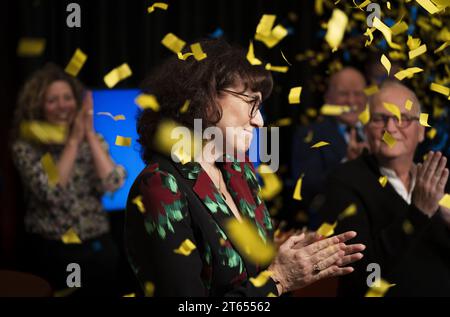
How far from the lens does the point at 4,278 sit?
277 cm

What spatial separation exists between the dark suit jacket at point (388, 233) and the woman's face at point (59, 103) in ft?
4.45

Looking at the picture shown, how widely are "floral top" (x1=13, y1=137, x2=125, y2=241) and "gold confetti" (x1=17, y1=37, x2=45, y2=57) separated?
896 millimetres

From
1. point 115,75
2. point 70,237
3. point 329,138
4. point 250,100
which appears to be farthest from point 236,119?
point 329,138

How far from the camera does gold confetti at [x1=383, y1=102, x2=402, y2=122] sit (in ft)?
8.11

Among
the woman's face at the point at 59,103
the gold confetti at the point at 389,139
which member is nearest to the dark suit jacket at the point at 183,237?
the gold confetti at the point at 389,139

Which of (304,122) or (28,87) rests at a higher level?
(28,87)

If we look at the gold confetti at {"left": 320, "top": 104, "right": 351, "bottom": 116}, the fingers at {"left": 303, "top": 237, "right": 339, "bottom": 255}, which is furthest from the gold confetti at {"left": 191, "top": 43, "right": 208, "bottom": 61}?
the gold confetti at {"left": 320, "top": 104, "right": 351, "bottom": 116}

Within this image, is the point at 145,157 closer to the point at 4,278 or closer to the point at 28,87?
the point at 4,278

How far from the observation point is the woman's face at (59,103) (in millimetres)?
3240

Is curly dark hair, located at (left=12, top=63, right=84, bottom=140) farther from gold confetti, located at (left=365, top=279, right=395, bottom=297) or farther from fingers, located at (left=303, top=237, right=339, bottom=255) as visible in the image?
fingers, located at (left=303, top=237, right=339, bottom=255)

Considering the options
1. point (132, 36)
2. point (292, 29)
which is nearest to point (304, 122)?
point (292, 29)

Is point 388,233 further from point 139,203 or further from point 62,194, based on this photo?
point 62,194
